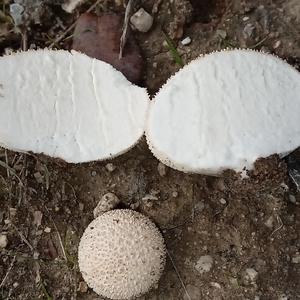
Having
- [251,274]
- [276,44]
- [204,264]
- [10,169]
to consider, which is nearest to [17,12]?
[10,169]

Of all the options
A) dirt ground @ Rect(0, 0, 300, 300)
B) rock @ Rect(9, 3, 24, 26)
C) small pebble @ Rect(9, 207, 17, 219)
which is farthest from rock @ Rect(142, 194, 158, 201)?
rock @ Rect(9, 3, 24, 26)

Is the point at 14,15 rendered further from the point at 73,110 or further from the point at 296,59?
the point at 296,59

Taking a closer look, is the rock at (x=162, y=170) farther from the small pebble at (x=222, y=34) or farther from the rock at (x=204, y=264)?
the small pebble at (x=222, y=34)

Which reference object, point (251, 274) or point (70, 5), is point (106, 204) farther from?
point (70, 5)

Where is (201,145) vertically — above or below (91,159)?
above

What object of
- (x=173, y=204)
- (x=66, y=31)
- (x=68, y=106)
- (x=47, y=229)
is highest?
(x=66, y=31)

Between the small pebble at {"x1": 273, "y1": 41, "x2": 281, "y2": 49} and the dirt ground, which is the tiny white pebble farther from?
the small pebble at {"x1": 273, "y1": 41, "x2": 281, "y2": 49}

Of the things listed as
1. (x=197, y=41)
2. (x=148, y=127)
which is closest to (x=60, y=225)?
(x=148, y=127)
